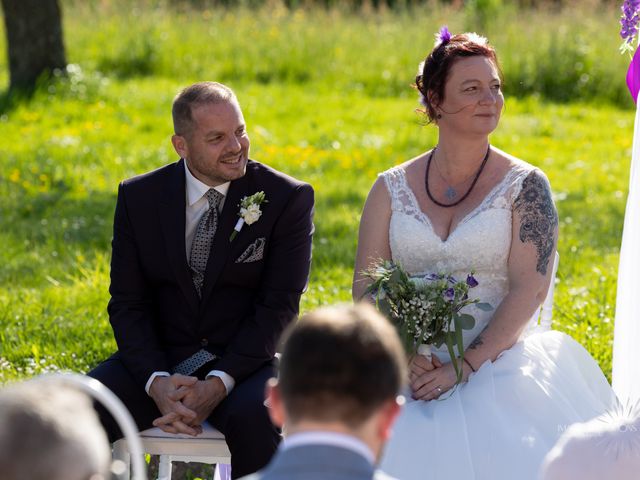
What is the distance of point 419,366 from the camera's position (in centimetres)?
444

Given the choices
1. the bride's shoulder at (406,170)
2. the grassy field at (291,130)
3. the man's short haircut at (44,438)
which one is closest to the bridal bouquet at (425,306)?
the bride's shoulder at (406,170)

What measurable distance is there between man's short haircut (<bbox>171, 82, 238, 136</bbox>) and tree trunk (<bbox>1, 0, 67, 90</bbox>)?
7.41 meters

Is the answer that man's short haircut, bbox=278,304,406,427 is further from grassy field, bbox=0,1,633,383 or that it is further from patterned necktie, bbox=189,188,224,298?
grassy field, bbox=0,1,633,383

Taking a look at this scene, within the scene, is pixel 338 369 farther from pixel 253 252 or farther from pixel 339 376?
pixel 253 252

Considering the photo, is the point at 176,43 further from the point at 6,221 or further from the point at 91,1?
the point at 6,221

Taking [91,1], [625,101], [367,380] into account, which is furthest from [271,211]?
[91,1]

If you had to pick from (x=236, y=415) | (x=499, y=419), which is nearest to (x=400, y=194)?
(x=499, y=419)

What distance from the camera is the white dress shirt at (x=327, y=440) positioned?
7.03ft

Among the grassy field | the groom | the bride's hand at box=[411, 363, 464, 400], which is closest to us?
the bride's hand at box=[411, 363, 464, 400]

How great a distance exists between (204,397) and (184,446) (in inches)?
8.0

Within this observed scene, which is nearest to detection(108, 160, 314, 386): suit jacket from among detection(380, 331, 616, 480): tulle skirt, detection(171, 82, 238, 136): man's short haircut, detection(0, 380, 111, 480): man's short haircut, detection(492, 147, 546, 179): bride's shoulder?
detection(171, 82, 238, 136): man's short haircut

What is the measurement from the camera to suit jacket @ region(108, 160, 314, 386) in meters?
4.59

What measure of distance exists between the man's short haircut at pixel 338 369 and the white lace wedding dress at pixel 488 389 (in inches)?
77.7

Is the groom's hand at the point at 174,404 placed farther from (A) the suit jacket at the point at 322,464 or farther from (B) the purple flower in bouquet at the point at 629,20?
(B) the purple flower in bouquet at the point at 629,20
